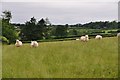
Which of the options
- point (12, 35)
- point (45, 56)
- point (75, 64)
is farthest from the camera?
point (12, 35)

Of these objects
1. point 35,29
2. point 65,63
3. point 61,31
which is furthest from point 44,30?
point 65,63

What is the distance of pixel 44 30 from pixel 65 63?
257 ft

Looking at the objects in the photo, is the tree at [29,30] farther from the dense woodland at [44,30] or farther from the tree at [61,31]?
the tree at [61,31]

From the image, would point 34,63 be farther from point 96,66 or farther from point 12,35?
point 12,35

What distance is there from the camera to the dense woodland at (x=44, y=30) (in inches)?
1831

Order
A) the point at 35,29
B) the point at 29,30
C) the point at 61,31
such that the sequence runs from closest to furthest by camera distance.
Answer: the point at 61,31 → the point at 29,30 → the point at 35,29

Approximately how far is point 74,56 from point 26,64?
8.71 feet

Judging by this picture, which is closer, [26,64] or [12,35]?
[26,64]

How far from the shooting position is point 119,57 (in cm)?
1352

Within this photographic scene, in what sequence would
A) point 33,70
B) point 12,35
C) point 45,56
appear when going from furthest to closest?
point 12,35
point 45,56
point 33,70

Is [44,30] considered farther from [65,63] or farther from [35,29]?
[65,63]

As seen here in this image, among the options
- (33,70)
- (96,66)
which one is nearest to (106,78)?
(96,66)

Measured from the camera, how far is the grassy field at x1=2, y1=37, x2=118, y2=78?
10815 mm

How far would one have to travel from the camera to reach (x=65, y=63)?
1285 centimetres
